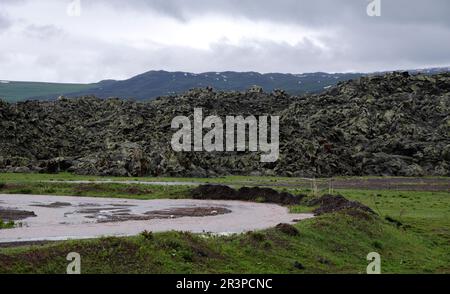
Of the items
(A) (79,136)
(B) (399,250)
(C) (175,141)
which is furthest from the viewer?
(A) (79,136)

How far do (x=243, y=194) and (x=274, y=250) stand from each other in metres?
33.8

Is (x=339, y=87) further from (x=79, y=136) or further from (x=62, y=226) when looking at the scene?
(x=62, y=226)

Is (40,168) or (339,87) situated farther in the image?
(339,87)

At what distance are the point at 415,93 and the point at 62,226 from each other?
5198 inches

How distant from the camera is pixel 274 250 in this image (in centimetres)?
2912

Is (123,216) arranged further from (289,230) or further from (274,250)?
(274,250)

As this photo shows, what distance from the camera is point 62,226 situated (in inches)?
1489

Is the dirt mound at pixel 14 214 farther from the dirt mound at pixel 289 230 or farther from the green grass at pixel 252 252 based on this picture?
the dirt mound at pixel 289 230

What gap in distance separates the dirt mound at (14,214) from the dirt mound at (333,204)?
22207 millimetres

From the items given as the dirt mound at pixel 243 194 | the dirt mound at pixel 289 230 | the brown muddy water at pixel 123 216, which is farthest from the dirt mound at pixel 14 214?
the dirt mound at pixel 243 194

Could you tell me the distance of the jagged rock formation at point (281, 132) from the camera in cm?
10750

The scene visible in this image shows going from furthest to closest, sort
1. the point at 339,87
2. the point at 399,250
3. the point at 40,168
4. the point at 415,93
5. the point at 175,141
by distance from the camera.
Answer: the point at 339,87 < the point at 415,93 < the point at 175,141 < the point at 40,168 < the point at 399,250
